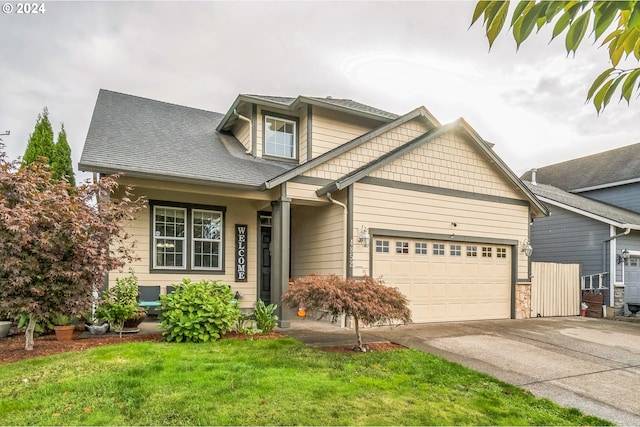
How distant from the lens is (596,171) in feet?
59.7

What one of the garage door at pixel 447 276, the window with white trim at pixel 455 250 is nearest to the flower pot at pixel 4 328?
the garage door at pixel 447 276

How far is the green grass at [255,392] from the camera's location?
11.2 ft

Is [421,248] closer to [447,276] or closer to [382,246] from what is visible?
[447,276]

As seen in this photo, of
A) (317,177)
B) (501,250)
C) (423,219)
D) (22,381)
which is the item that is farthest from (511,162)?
(22,381)

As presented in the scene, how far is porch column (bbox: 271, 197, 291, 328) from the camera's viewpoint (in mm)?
8148

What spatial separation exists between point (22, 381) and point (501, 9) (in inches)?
217

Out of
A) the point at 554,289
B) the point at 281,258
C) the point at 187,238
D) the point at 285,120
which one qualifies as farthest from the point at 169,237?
the point at 554,289

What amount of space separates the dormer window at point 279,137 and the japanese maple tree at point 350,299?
17.3ft

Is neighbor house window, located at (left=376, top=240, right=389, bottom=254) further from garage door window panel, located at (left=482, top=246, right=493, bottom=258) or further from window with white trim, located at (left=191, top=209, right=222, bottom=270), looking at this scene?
window with white trim, located at (left=191, top=209, right=222, bottom=270)

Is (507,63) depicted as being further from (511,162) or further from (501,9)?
(511,162)

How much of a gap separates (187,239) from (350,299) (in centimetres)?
537

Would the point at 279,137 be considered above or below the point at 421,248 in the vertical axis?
above

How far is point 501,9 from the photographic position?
1.30 m

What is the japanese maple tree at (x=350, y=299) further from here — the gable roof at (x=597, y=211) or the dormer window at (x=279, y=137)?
the gable roof at (x=597, y=211)
